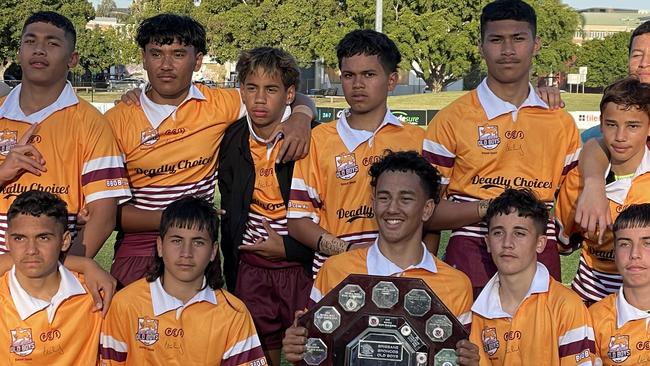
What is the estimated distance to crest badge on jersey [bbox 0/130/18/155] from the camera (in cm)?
426

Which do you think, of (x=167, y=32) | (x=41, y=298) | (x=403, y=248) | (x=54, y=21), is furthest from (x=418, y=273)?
(x=54, y=21)

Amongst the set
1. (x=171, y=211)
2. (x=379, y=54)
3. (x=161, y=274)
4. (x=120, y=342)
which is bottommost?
(x=120, y=342)

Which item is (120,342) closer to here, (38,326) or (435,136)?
(38,326)

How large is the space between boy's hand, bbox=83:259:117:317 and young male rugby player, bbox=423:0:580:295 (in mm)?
1647

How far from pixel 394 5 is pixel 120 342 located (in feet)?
149

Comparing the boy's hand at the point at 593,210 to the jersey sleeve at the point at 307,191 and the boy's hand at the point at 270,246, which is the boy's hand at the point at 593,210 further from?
the boy's hand at the point at 270,246

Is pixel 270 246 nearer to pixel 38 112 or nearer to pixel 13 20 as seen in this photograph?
pixel 38 112

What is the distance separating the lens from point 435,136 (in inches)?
169

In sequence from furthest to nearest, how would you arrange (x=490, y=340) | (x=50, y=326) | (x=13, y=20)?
(x=13, y=20), (x=50, y=326), (x=490, y=340)

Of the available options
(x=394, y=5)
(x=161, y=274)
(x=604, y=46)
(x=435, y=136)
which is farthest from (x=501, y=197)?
(x=604, y=46)

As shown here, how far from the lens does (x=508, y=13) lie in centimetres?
431

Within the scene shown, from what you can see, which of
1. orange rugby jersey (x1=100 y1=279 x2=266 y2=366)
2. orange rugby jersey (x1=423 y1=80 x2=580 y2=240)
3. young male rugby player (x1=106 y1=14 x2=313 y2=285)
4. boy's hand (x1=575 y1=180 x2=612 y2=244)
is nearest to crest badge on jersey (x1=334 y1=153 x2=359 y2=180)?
young male rugby player (x1=106 y1=14 x2=313 y2=285)

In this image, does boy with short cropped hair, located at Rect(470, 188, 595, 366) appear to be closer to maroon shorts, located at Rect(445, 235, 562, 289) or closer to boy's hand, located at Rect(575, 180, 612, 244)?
boy's hand, located at Rect(575, 180, 612, 244)

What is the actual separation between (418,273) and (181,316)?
108cm
